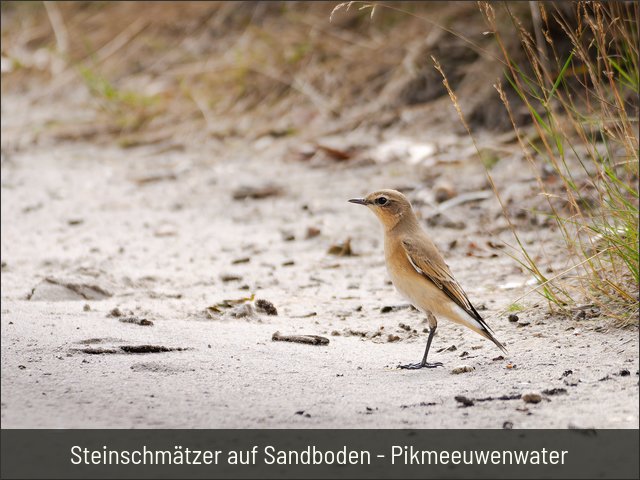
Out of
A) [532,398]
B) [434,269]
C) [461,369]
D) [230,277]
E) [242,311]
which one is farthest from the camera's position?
Result: [230,277]

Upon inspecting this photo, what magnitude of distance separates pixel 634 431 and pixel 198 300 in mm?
3096


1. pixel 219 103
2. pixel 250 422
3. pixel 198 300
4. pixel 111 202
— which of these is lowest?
pixel 250 422

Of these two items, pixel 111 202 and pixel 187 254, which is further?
pixel 111 202

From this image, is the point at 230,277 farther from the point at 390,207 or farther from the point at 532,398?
the point at 532,398

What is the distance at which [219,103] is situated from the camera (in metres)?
11.4

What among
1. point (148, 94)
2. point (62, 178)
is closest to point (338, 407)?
point (62, 178)

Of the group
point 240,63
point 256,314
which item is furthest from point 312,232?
point 240,63

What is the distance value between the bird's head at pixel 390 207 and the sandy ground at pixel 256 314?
23.1 inches

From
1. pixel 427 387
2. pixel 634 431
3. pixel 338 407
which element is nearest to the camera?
pixel 634 431

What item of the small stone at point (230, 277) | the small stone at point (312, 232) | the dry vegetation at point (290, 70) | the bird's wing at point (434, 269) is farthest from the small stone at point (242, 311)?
the dry vegetation at point (290, 70)

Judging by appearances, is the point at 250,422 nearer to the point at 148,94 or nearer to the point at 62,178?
the point at 62,178

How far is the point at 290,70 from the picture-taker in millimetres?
11156

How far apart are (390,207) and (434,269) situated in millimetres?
587

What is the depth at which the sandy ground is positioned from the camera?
3424mm
